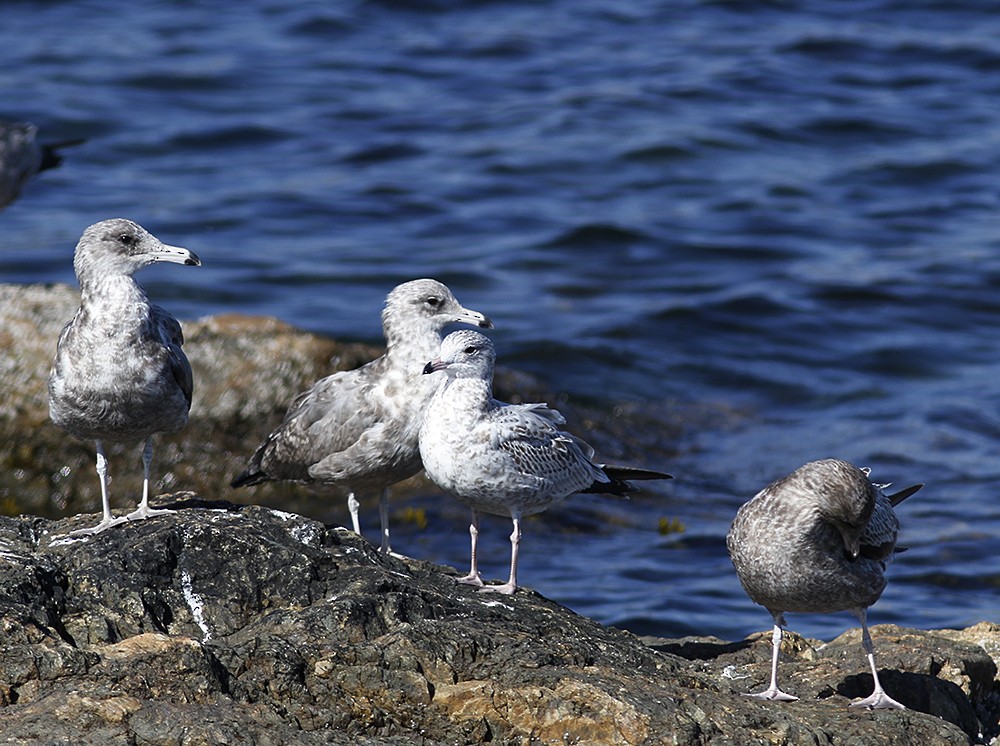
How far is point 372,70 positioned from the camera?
22.0 metres

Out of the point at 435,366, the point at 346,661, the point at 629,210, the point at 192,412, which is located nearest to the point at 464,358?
the point at 435,366

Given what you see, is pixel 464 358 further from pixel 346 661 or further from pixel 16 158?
pixel 16 158

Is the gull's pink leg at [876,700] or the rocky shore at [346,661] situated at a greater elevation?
the rocky shore at [346,661]

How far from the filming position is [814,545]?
Answer: 6.03 m

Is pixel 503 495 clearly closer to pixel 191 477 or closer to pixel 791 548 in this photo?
pixel 791 548

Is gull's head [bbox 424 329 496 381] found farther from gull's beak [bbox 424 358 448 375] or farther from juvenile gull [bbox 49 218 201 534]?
juvenile gull [bbox 49 218 201 534]

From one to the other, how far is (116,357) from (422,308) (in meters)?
1.74

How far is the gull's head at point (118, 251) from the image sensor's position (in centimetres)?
633

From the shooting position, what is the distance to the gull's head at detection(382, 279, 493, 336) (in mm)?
7402

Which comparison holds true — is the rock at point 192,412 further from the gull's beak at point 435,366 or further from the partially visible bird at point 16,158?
the partially visible bird at point 16,158

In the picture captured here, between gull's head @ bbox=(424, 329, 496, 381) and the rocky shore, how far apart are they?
83cm

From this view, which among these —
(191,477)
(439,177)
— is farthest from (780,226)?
(191,477)

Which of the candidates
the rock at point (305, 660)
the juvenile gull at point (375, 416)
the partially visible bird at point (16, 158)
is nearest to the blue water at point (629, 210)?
the partially visible bird at point (16, 158)

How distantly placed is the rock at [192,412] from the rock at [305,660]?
12.5ft
